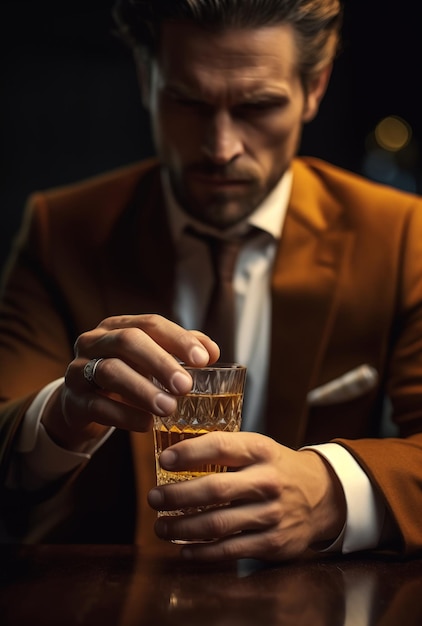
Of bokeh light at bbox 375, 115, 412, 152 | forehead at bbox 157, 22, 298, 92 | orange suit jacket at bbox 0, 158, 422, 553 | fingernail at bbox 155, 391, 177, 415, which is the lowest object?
bokeh light at bbox 375, 115, 412, 152

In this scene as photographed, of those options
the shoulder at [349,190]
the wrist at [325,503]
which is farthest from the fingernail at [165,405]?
the shoulder at [349,190]

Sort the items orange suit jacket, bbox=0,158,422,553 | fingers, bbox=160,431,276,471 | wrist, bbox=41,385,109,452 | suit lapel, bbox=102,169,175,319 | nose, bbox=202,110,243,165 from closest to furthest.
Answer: fingers, bbox=160,431,276,471
wrist, bbox=41,385,109,452
nose, bbox=202,110,243,165
orange suit jacket, bbox=0,158,422,553
suit lapel, bbox=102,169,175,319

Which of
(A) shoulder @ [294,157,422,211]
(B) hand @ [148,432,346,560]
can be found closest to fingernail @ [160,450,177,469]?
(B) hand @ [148,432,346,560]

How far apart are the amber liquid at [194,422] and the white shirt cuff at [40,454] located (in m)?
0.32

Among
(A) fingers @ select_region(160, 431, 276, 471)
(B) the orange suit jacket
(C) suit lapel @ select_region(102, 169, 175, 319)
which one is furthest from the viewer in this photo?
(C) suit lapel @ select_region(102, 169, 175, 319)

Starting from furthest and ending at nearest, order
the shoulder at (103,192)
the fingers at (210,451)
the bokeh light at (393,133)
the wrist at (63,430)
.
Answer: the bokeh light at (393,133) → the shoulder at (103,192) → the wrist at (63,430) → the fingers at (210,451)

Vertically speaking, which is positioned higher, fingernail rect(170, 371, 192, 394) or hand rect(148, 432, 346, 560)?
fingernail rect(170, 371, 192, 394)

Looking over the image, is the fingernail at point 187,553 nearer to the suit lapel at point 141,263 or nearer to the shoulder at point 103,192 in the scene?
the suit lapel at point 141,263

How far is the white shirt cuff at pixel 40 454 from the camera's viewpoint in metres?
1.59

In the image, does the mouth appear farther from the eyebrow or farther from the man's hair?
the man's hair

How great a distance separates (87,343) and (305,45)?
88cm

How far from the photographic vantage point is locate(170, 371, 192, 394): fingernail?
1.24 m

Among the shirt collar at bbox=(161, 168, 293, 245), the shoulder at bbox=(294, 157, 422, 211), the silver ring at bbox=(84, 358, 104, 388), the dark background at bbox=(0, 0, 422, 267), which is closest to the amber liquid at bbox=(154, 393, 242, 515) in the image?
the silver ring at bbox=(84, 358, 104, 388)

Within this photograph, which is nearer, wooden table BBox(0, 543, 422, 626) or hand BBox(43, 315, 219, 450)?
wooden table BBox(0, 543, 422, 626)
